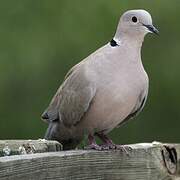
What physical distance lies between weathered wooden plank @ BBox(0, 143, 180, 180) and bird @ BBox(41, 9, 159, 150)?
581 millimetres

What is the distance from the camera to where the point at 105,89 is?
16.1 ft

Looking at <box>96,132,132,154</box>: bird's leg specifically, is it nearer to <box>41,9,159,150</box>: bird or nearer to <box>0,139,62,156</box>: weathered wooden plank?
<box>41,9,159,150</box>: bird

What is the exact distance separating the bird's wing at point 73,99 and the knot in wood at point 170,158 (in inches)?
30.0

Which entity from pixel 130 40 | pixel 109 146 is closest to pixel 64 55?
pixel 130 40

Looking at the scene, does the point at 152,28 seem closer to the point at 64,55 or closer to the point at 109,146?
the point at 109,146

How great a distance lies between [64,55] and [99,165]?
7411mm

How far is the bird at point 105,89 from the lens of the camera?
4.92 m

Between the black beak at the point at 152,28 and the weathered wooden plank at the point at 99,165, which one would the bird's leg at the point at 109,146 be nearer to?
the weathered wooden plank at the point at 99,165

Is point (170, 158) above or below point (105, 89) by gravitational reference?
below

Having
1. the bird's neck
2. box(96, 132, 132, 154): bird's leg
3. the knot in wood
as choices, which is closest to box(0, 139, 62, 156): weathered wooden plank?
box(96, 132, 132, 154): bird's leg

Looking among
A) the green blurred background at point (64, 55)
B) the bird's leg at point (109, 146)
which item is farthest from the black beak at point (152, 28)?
the green blurred background at point (64, 55)

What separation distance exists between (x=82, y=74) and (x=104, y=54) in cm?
17

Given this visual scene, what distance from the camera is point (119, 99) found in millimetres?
4957

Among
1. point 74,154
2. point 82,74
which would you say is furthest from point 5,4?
point 74,154
